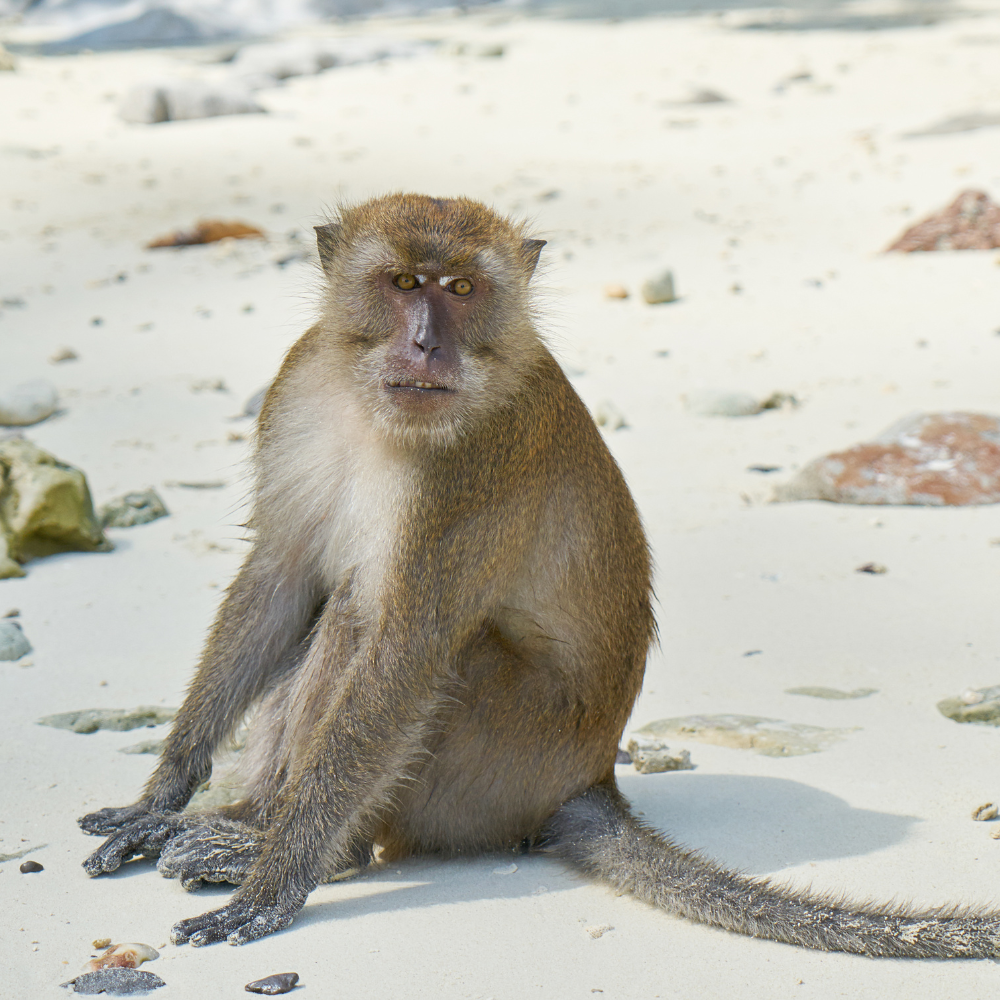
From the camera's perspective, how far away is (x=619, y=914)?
2.99 meters

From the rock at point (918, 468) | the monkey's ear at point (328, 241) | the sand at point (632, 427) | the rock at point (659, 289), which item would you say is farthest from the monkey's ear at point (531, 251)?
the rock at point (659, 289)

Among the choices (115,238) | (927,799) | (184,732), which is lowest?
(927,799)

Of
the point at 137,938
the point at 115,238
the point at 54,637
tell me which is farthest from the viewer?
the point at 115,238

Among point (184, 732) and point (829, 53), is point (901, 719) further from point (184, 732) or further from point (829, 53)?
point (829, 53)

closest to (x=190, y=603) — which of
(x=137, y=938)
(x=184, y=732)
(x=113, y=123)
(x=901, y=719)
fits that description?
(x=184, y=732)

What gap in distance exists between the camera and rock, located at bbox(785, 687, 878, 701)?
4.09 meters

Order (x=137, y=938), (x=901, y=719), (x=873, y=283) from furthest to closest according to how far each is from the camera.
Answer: (x=873, y=283) < (x=901, y=719) < (x=137, y=938)

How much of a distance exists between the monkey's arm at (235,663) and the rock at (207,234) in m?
6.45

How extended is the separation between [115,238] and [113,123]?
4627mm

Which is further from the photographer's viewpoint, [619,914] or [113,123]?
[113,123]

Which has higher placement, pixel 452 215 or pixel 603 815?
pixel 452 215

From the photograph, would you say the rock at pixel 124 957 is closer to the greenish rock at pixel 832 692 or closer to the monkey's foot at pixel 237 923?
the monkey's foot at pixel 237 923

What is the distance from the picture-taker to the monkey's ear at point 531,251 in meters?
3.51

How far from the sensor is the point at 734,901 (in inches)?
113
